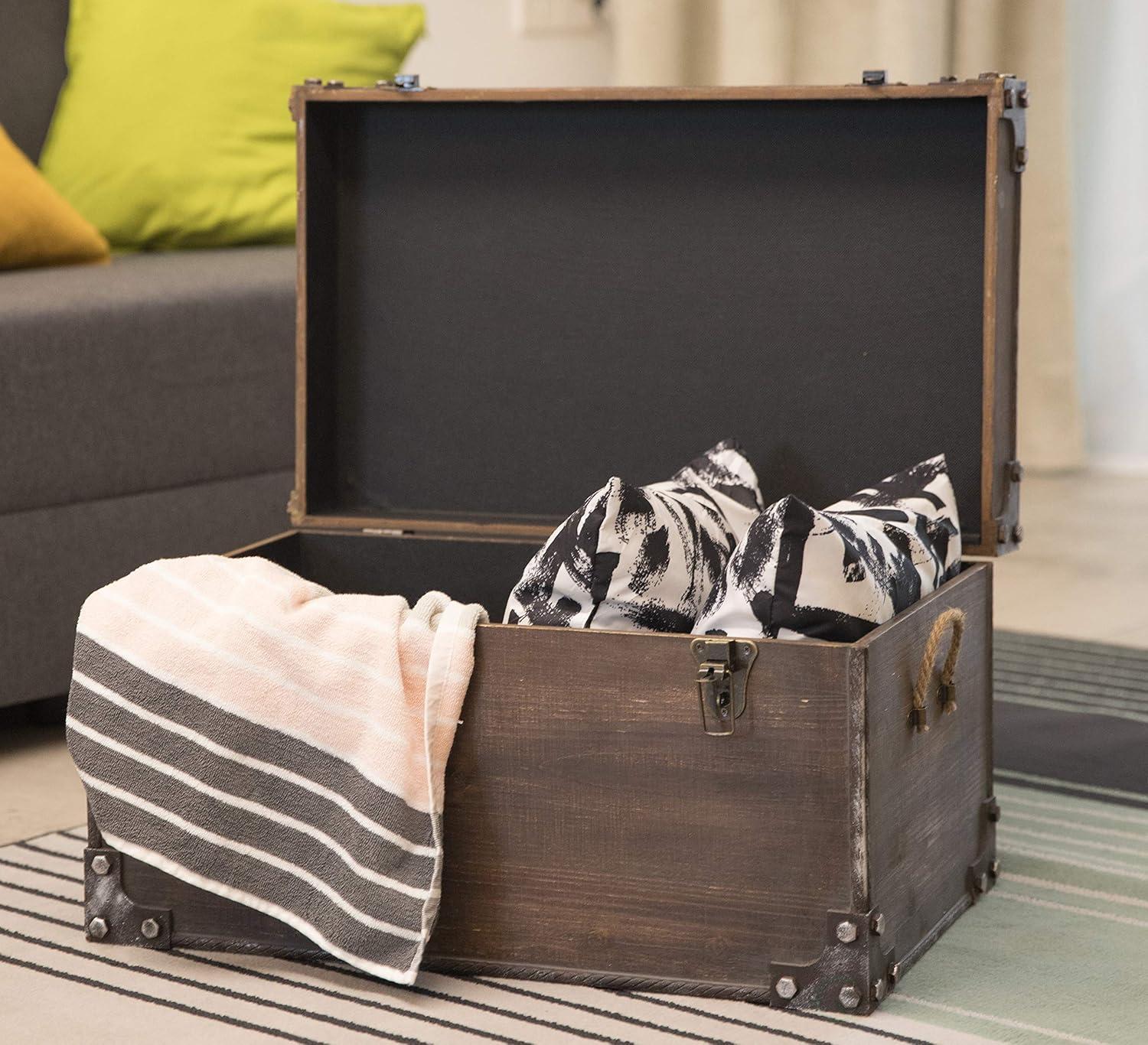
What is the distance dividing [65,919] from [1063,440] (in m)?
2.39

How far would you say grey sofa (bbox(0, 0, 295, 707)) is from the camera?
65.5 inches

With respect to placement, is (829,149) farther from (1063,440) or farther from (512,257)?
(1063,440)

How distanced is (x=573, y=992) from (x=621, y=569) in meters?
0.27

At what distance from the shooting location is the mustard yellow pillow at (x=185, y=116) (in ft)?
6.94

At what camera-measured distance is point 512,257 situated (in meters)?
1.51

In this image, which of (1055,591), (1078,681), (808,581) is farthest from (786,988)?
(1055,591)

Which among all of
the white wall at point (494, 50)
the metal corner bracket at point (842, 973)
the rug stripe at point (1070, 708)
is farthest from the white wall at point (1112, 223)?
the metal corner bracket at point (842, 973)

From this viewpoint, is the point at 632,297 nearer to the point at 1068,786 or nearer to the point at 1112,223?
the point at 1068,786

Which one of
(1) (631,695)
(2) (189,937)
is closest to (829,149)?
(1) (631,695)

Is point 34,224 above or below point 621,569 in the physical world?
above

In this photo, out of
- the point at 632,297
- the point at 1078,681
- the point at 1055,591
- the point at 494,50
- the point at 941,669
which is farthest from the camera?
the point at 494,50

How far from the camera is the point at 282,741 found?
1.12m

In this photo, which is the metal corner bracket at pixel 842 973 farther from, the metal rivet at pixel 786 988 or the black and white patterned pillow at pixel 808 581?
the black and white patterned pillow at pixel 808 581

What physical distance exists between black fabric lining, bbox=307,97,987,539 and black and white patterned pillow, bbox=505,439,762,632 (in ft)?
0.92
